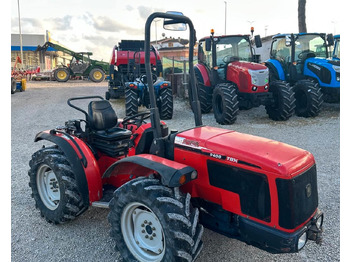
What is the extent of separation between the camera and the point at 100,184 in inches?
132

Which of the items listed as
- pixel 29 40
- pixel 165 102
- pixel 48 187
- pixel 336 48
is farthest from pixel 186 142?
pixel 29 40

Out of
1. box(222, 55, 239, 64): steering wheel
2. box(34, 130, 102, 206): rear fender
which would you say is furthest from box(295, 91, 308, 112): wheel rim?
box(34, 130, 102, 206): rear fender

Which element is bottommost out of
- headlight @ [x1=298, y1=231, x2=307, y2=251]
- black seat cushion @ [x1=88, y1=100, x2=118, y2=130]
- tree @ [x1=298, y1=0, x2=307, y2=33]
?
headlight @ [x1=298, y1=231, x2=307, y2=251]

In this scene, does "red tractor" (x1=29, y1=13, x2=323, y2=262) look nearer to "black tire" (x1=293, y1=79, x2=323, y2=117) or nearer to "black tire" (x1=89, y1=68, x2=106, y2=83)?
"black tire" (x1=293, y1=79, x2=323, y2=117)

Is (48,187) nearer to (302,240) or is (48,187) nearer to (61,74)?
(302,240)

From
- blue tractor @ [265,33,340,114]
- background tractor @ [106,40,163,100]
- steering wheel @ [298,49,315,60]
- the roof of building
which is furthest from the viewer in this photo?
the roof of building

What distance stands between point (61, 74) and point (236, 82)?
18006mm

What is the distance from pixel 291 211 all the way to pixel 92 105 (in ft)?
8.34

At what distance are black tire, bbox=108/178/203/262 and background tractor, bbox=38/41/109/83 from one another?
73.6 ft

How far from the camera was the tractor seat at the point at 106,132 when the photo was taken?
367 centimetres

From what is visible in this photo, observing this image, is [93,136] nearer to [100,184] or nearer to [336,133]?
[100,184]

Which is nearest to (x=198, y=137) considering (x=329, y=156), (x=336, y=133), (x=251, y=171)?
(x=251, y=171)

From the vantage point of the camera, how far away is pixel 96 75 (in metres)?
23.9

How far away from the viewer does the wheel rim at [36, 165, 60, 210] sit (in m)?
3.60
